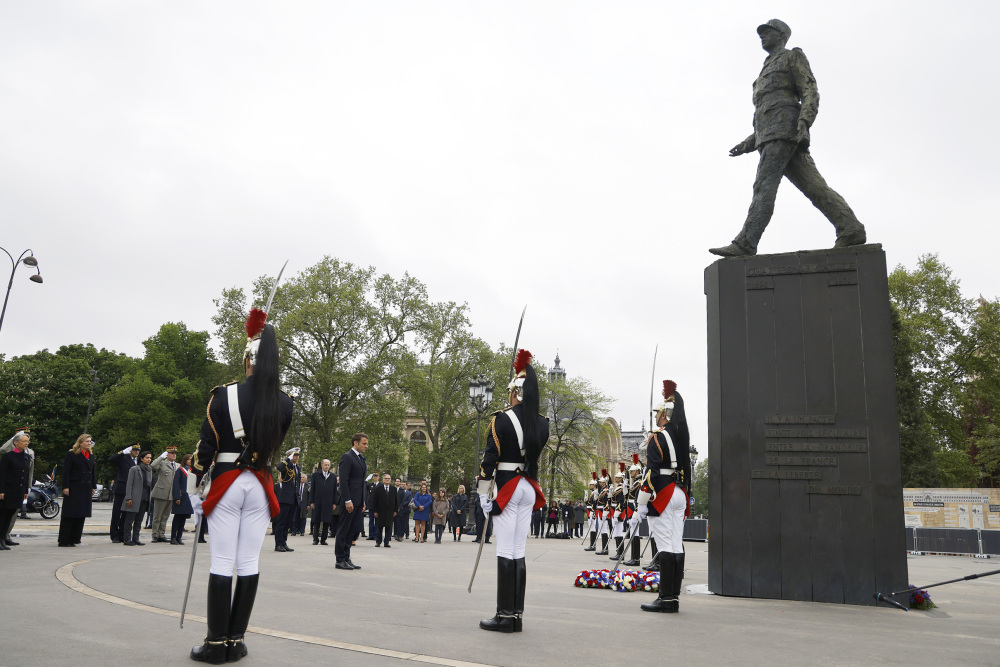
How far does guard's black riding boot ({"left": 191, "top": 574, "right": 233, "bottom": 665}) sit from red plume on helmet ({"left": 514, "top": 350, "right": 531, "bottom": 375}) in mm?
3096

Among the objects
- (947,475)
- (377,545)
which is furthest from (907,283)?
(377,545)

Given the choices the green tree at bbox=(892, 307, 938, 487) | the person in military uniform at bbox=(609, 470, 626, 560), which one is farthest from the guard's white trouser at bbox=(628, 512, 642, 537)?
the green tree at bbox=(892, 307, 938, 487)

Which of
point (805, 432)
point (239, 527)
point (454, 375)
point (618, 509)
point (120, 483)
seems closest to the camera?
point (239, 527)

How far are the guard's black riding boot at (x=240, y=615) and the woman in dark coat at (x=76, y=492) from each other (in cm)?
989

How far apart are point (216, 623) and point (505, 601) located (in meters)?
2.33

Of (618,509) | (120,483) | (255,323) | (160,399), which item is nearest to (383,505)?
(618,509)

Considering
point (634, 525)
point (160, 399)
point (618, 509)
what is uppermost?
point (160, 399)

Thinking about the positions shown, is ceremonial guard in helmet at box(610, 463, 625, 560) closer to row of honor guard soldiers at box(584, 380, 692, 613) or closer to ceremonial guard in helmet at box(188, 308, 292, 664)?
row of honor guard soldiers at box(584, 380, 692, 613)

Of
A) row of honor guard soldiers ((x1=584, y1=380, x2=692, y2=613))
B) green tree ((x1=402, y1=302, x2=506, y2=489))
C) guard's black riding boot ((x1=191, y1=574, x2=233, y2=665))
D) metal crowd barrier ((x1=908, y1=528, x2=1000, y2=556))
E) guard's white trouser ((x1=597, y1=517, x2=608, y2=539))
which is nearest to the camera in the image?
guard's black riding boot ((x1=191, y1=574, x2=233, y2=665))

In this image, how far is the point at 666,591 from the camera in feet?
24.5

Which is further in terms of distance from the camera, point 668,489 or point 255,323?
point 668,489

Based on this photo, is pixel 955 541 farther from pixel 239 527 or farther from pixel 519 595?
pixel 239 527

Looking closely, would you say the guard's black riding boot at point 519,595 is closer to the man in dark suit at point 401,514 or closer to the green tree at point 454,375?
the man in dark suit at point 401,514

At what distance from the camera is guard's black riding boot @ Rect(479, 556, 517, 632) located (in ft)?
19.1
